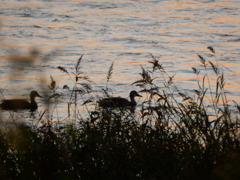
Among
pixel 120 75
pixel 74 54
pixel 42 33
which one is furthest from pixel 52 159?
pixel 42 33

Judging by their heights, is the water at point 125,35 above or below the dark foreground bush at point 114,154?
below

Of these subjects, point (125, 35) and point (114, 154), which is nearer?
point (114, 154)

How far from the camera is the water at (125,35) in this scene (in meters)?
12.3

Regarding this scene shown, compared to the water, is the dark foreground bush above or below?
above

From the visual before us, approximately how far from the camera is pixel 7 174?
3916mm

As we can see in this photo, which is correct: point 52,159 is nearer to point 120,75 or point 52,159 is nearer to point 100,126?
point 100,126

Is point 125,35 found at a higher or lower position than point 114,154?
lower

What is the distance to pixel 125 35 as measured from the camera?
16062mm

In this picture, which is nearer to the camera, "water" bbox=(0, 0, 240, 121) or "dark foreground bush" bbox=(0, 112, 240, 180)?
"dark foreground bush" bbox=(0, 112, 240, 180)

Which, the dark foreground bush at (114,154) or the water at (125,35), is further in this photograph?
the water at (125,35)

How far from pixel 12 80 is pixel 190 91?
9166 millimetres

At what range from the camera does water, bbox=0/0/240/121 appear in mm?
12312

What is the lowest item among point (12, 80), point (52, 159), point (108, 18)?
point (108, 18)

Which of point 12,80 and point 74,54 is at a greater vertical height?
point 12,80
